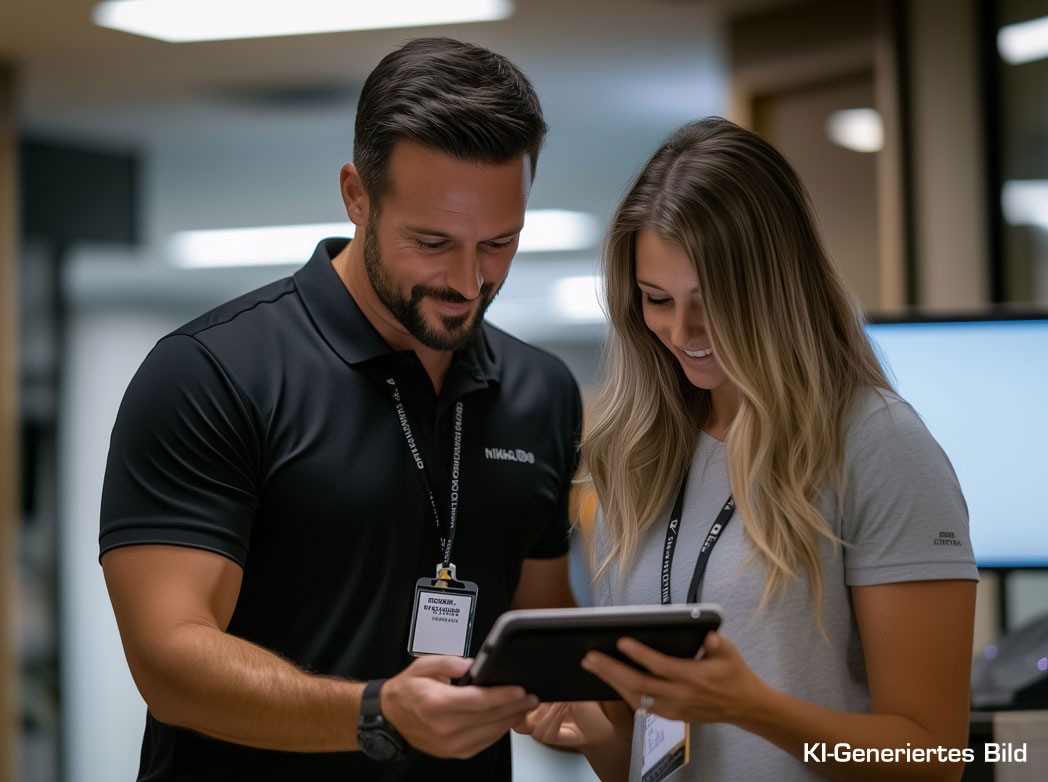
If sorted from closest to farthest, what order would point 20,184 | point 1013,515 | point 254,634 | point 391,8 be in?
point 254,634, point 1013,515, point 391,8, point 20,184

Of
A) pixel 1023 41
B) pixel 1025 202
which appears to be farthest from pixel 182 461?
pixel 1023 41

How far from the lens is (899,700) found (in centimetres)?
134

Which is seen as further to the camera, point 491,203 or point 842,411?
point 491,203

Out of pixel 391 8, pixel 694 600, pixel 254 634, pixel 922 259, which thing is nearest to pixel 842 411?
pixel 694 600

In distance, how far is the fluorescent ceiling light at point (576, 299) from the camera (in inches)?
435

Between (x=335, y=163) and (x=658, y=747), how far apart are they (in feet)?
18.9

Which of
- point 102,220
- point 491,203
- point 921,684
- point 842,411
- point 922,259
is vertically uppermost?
point 102,220

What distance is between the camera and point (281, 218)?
8.15m

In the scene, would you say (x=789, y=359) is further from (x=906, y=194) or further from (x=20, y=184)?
(x=20, y=184)

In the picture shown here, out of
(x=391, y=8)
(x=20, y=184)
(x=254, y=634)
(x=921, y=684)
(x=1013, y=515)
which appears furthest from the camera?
(x=20, y=184)

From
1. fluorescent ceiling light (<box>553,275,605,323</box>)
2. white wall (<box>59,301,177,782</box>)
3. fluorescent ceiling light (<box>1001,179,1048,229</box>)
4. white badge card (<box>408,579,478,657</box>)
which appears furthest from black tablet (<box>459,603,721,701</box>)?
fluorescent ceiling light (<box>553,275,605,323</box>)

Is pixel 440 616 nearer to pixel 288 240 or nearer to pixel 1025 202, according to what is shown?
pixel 1025 202

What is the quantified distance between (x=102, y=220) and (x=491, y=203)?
539 centimetres

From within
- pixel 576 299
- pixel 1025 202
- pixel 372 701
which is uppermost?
pixel 576 299
